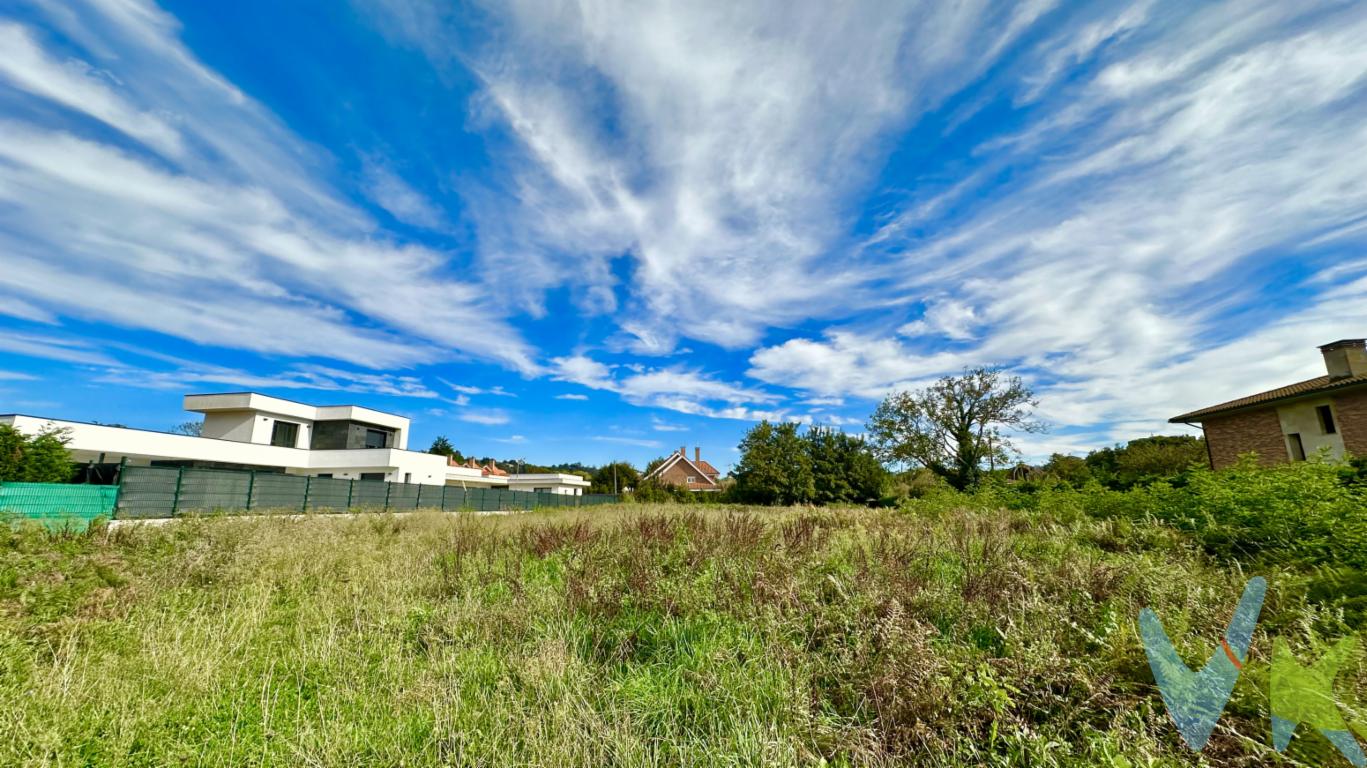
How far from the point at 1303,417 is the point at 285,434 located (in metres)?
49.0

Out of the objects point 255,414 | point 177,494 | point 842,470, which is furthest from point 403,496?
point 842,470

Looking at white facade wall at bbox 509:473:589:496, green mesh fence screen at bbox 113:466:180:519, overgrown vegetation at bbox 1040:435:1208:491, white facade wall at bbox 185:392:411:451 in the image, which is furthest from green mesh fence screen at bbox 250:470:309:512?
white facade wall at bbox 509:473:589:496

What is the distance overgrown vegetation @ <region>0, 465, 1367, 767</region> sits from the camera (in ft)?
8.37

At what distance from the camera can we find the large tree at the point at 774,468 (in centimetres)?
2994

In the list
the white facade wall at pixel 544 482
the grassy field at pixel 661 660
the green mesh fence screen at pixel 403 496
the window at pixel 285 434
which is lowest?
the grassy field at pixel 661 660

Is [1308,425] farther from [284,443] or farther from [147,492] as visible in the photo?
[284,443]

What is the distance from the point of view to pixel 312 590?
6.01 m

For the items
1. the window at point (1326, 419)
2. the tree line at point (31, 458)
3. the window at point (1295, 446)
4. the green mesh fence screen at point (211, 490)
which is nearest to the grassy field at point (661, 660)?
the green mesh fence screen at point (211, 490)

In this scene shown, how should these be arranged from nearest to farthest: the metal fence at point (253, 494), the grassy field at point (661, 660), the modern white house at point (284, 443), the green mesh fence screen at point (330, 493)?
1. the grassy field at point (661, 660)
2. the metal fence at point (253, 494)
3. the green mesh fence screen at point (330, 493)
4. the modern white house at point (284, 443)

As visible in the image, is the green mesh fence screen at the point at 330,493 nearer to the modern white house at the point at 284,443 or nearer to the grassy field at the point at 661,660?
the modern white house at the point at 284,443

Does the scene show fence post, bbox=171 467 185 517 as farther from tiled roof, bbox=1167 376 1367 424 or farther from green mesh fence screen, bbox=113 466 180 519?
tiled roof, bbox=1167 376 1367 424

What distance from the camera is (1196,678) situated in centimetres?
258

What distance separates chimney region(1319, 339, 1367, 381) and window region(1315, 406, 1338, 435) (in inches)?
48.7

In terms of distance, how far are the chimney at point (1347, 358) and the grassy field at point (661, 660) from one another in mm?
21565
